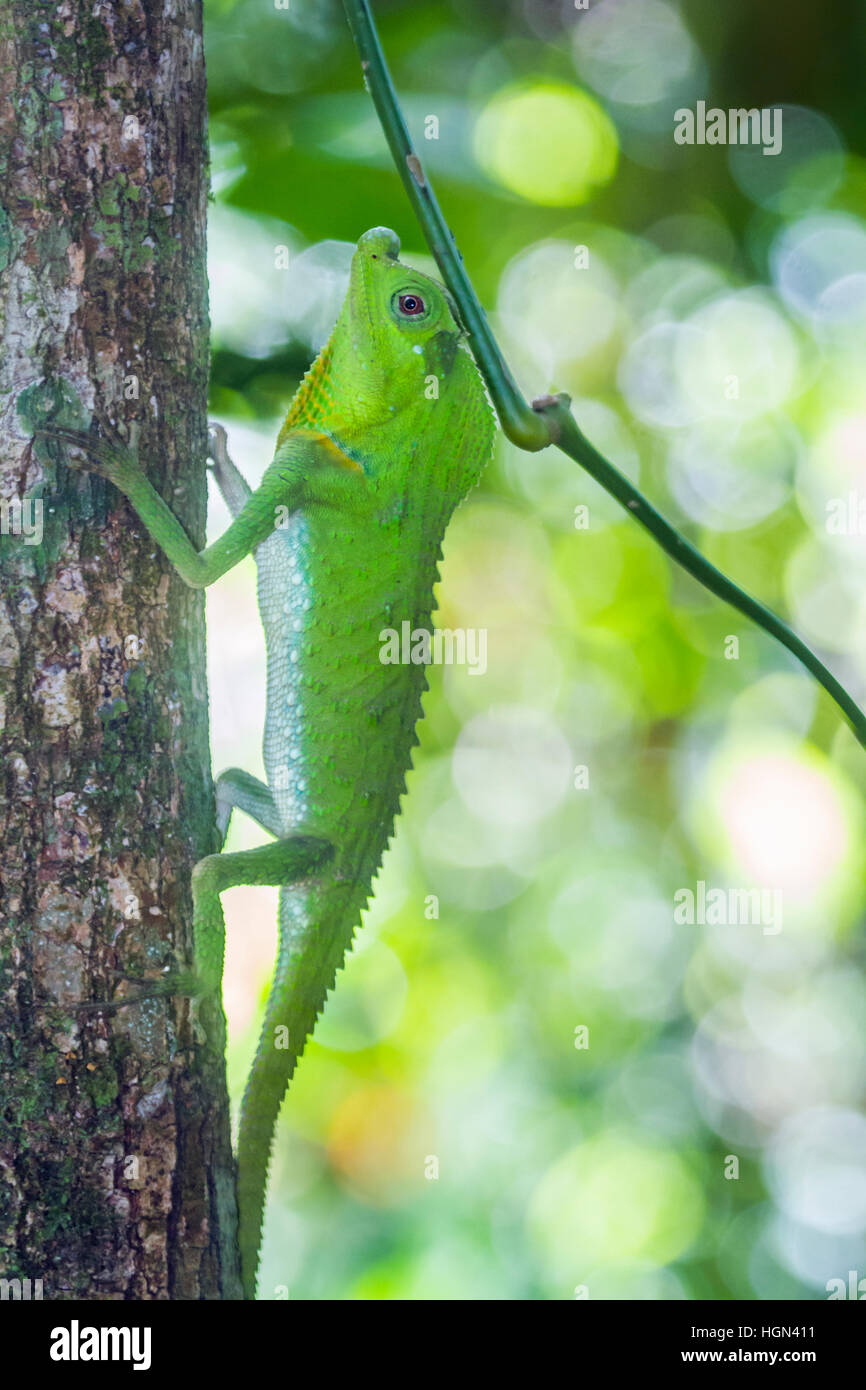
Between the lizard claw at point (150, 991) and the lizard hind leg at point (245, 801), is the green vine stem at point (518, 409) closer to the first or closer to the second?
the lizard claw at point (150, 991)

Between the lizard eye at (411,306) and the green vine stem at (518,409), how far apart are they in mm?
1079

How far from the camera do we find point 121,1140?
6.55ft

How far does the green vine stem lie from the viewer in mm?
1807

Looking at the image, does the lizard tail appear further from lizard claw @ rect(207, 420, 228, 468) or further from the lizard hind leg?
lizard claw @ rect(207, 420, 228, 468)

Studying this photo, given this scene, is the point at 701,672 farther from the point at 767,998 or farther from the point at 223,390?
the point at 223,390

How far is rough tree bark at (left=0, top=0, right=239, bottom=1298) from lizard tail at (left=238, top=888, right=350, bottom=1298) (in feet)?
1.08

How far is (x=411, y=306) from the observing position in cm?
299

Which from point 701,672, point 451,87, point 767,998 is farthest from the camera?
point 767,998


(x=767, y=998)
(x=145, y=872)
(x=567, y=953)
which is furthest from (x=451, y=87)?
(x=767, y=998)

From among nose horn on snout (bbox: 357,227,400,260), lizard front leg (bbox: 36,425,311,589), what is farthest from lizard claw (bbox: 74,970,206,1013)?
nose horn on snout (bbox: 357,227,400,260)

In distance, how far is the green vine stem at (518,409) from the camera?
1.81 meters

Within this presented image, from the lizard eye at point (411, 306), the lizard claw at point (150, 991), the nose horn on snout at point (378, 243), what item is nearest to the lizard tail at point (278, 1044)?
the lizard claw at point (150, 991)

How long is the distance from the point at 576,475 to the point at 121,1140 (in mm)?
4550

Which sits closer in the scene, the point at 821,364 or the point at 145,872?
the point at 145,872
